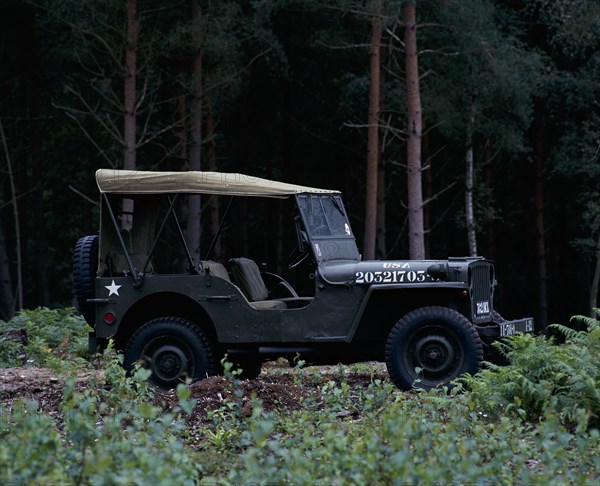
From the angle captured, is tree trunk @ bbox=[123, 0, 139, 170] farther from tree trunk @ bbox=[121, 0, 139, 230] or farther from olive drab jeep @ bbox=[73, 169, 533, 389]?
olive drab jeep @ bbox=[73, 169, 533, 389]

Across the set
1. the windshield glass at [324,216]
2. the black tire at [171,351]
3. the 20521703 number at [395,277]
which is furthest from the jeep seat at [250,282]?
the 20521703 number at [395,277]

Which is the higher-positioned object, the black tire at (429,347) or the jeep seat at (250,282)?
the jeep seat at (250,282)

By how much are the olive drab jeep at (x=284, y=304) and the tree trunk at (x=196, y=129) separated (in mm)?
13366

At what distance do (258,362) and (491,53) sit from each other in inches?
613

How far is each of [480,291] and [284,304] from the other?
220 centimetres

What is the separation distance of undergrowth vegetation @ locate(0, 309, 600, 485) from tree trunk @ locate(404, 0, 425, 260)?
435 inches

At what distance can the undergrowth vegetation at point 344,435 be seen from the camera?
21.9ft

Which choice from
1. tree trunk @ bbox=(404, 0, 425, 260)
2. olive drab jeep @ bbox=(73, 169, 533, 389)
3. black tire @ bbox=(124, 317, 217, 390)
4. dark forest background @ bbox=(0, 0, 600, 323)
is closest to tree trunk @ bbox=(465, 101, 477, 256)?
dark forest background @ bbox=(0, 0, 600, 323)

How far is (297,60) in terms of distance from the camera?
37188 millimetres

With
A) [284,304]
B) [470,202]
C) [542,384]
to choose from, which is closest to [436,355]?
[284,304]

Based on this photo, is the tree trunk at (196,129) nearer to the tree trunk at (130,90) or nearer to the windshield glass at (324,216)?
the tree trunk at (130,90)

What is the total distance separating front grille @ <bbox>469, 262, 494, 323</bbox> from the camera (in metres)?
12.4

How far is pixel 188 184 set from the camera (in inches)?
499

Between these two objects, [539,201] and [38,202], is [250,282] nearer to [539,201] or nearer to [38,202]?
[539,201]
